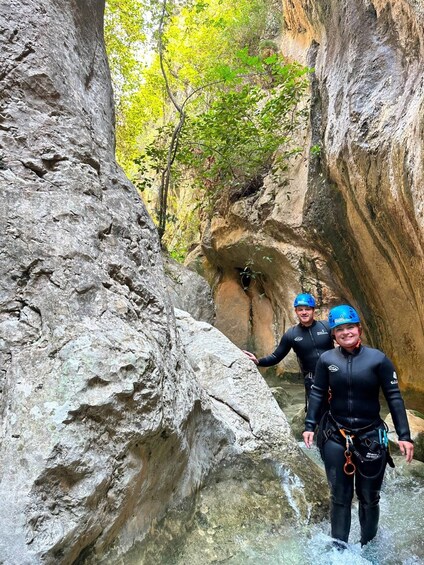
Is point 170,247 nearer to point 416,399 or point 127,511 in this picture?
point 416,399

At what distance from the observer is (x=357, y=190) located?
7.07m

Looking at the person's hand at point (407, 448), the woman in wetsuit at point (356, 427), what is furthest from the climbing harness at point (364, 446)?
the person's hand at point (407, 448)

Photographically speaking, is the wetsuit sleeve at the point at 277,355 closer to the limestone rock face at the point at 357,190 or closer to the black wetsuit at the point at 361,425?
the black wetsuit at the point at 361,425

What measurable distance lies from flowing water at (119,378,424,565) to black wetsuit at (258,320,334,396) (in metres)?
1.37

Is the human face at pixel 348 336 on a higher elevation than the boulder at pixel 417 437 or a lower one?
higher

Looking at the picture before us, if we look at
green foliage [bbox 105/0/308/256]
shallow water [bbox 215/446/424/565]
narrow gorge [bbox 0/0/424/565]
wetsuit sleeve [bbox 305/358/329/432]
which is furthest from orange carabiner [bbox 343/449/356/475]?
green foliage [bbox 105/0/308/256]

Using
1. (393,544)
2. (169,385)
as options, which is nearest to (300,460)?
(393,544)

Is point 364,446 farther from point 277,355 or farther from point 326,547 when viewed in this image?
point 277,355

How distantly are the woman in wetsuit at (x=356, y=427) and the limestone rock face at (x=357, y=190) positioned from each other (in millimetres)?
2730

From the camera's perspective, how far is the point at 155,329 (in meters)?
3.47

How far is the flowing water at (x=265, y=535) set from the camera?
9.98ft

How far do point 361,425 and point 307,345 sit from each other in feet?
6.17

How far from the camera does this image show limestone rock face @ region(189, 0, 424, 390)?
5.76 meters

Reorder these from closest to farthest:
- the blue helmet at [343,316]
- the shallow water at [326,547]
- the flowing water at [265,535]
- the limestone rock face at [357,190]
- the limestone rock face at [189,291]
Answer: the flowing water at [265,535] → the shallow water at [326,547] → the blue helmet at [343,316] → the limestone rock face at [357,190] → the limestone rock face at [189,291]
